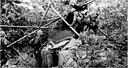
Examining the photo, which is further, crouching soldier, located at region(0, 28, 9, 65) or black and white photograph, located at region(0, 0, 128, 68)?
crouching soldier, located at region(0, 28, 9, 65)

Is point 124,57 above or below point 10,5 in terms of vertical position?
below

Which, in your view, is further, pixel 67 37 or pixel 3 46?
pixel 3 46

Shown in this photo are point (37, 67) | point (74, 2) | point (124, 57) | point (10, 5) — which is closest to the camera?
point (124, 57)

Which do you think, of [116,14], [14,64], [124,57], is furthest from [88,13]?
[14,64]

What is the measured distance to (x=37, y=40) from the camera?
3662 mm

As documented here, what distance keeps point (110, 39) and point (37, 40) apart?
1.60 m

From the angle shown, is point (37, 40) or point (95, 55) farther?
point (37, 40)

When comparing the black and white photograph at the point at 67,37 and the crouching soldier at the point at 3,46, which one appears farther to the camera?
the crouching soldier at the point at 3,46

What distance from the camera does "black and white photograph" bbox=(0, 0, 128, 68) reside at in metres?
2.44

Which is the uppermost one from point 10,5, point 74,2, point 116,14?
point 10,5

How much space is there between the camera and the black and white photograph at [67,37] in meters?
2.44

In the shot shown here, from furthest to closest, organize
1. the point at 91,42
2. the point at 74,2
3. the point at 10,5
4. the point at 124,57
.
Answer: the point at 10,5, the point at 74,2, the point at 124,57, the point at 91,42

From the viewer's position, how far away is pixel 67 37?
3.51m

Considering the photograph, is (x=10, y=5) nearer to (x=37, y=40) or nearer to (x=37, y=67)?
(x=37, y=40)
